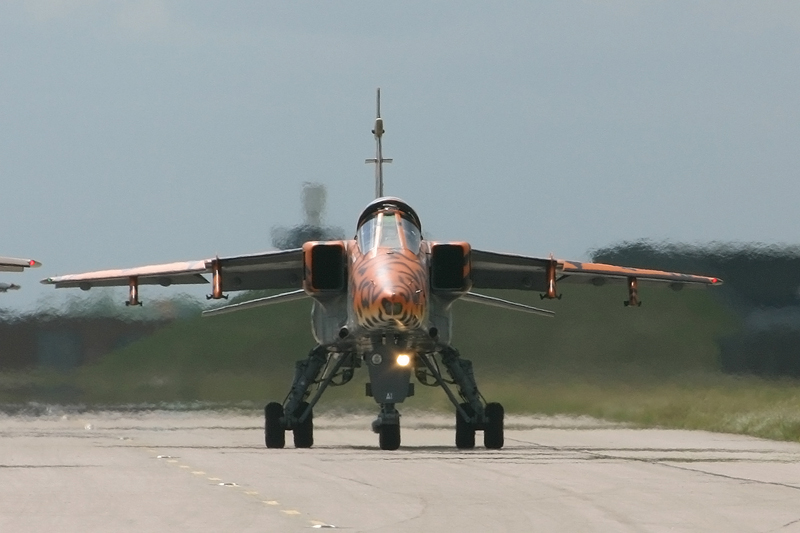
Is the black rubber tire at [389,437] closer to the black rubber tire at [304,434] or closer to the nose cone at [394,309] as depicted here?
the nose cone at [394,309]

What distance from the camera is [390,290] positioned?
2328 cm

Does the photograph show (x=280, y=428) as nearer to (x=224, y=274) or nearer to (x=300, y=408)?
(x=300, y=408)

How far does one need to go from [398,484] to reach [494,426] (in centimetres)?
909

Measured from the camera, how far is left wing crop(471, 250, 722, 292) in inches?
1089

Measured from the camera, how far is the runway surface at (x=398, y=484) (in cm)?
1343

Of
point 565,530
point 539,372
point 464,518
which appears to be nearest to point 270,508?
point 464,518

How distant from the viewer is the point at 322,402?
3253 cm

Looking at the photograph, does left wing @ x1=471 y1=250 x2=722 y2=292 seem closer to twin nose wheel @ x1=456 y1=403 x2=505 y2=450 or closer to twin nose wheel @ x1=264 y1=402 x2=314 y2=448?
twin nose wheel @ x1=456 y1=403 x2=505 y2=450

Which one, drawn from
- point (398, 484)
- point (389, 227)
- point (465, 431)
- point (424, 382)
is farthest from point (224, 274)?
point (398, 484)

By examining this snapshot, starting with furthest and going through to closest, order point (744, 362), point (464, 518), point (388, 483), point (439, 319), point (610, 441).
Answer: point (744, 362), point (610, 441), point (439, 319), point (388, 483), point (464, 518)

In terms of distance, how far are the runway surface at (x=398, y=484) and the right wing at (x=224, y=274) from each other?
8.79 feet

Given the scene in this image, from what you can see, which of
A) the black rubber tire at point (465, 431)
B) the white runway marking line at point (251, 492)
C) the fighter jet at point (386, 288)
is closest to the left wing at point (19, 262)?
the fighter jet at point (386, 288)

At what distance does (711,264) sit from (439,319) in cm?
885

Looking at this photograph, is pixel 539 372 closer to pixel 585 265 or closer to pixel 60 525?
pixel 585 265
